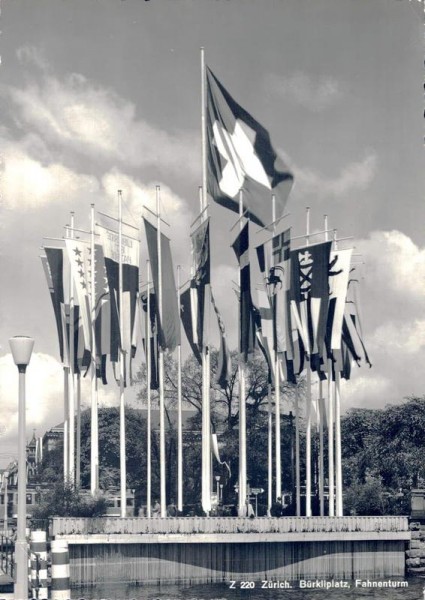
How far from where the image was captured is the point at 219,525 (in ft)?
129

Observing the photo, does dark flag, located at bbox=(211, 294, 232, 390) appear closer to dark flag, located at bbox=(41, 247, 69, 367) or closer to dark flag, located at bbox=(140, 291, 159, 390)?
dark flag, located at bbox=(140, 291, 159, 390)

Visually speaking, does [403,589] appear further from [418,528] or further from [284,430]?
[284,430]

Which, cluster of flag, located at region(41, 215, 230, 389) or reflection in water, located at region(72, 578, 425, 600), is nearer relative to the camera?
reflection in water, located at region(72, 578, 425, 600)

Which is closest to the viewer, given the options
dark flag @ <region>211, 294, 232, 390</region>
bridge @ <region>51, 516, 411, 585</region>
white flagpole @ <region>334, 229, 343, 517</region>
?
bridge @ <region>51, 516, 411, 585</region>

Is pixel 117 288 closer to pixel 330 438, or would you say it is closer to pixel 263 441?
pixel 330 438

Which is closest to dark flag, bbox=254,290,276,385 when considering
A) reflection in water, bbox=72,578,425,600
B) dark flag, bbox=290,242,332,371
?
dark flag, bbox=290,242,332,371

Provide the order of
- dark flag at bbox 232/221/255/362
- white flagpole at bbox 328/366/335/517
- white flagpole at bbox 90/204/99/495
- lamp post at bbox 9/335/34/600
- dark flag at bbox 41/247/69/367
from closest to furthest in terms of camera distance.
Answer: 1. lamp post at bbox 9/335/34/600
2. dark flag at bbox 232/221/255/362
3. white flagpole at bbox 90/204/99/495
4. dark flag at bbox 41/247/69/367
5. white flagpole at bbox 328/366/335/517

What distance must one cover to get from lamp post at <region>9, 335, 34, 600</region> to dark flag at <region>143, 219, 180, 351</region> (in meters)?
25.0

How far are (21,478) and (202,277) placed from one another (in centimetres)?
2549

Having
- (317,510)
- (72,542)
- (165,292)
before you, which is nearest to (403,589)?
(72,542)

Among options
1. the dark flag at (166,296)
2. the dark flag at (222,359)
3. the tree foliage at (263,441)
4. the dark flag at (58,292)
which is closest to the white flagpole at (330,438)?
the dark flag at (222,359)

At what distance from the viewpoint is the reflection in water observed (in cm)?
3353

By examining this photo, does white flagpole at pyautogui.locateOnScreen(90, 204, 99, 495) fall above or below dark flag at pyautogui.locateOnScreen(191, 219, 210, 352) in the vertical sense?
below

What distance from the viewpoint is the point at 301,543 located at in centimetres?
4031
